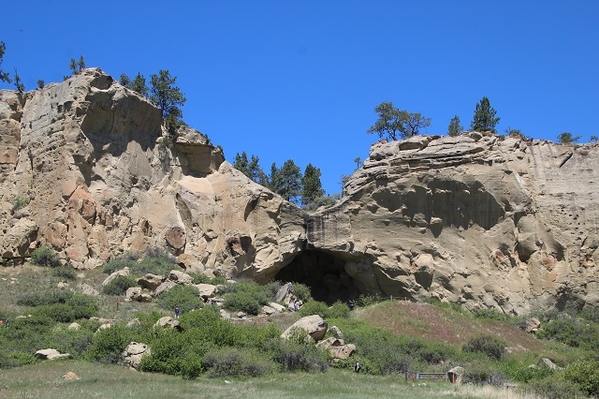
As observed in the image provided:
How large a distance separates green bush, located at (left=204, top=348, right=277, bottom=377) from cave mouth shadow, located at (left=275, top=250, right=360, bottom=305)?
949 inches

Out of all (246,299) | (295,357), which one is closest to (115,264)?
(246,299)

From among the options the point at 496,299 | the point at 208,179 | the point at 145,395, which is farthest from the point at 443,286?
the point at 145,395

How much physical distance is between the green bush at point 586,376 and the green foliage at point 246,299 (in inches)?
643

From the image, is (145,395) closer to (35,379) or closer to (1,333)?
(35,379)

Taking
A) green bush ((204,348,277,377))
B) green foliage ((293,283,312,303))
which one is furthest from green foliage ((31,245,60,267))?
green bush ((204,348,277,377))

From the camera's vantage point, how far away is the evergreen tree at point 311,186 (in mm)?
61875

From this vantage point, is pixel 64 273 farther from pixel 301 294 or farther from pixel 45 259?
pixel 301 294

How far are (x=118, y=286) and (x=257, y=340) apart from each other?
11.4m

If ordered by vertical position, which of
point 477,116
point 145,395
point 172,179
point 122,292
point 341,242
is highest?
point 477,116

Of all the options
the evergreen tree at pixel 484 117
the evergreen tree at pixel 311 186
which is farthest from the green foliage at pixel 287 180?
the evergreen tree at pixel 484 117

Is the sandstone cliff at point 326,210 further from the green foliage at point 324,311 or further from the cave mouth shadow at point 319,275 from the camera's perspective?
the green foliage at point 324,311

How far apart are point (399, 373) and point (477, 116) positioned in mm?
32609

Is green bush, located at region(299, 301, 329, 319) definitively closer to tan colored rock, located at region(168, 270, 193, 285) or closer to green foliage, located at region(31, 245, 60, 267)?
tan colored rock, located at region(168, 270, 193, 285)

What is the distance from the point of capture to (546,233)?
40688mm
